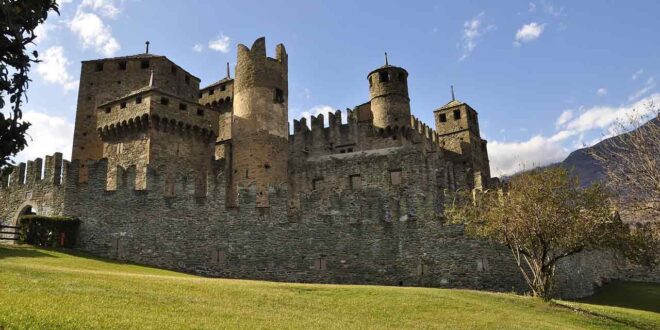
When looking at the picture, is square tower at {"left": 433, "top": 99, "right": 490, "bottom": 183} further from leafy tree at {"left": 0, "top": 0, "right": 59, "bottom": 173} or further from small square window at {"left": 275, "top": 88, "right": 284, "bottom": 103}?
leafy tree at {"left": 0, "top": 0, "right": 59, "bottom": 173}

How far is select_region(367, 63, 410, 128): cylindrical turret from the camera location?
1687 inches

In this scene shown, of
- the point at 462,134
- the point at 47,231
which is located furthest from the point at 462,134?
the point at 47,231

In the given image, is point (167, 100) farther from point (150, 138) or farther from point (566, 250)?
point (566, 250)

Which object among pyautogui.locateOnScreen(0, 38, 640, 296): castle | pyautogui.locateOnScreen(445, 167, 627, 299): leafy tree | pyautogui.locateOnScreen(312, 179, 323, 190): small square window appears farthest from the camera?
pyautogui.locateOnScreen(312, 179, 323, 190): small square window

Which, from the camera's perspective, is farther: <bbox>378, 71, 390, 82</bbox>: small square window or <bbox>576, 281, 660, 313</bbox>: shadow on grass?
<bbox>378, 71, 390, 82</bbox>: small square window

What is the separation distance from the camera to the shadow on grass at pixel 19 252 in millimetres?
20344

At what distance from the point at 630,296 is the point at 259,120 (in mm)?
24113

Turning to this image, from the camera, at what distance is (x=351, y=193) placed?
82.4 feet

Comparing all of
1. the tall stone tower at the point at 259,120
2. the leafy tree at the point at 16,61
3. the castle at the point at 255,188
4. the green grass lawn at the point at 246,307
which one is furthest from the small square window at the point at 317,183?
the leafy tree at the point at 16,61

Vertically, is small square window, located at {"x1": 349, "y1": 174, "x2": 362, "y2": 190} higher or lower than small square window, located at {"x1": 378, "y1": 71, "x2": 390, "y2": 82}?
lower

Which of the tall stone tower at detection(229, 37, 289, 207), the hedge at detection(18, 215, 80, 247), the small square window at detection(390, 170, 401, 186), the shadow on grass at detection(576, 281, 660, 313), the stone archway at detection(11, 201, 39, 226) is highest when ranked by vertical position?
the tall stone tower at detection(229, 37, 289, 207)

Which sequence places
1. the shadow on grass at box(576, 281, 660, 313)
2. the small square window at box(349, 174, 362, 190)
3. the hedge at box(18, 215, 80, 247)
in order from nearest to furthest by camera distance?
the hedge at box(18, 215, 80, 247)
the shadow on grass at box(576, 281, 660, 313)
the small square window at box(349, 174, 362, 190)

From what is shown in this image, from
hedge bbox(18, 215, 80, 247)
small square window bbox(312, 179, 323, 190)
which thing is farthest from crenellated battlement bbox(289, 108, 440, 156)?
hedge bbox(18, 215, 80, 247)

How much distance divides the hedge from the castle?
2.38 feet
